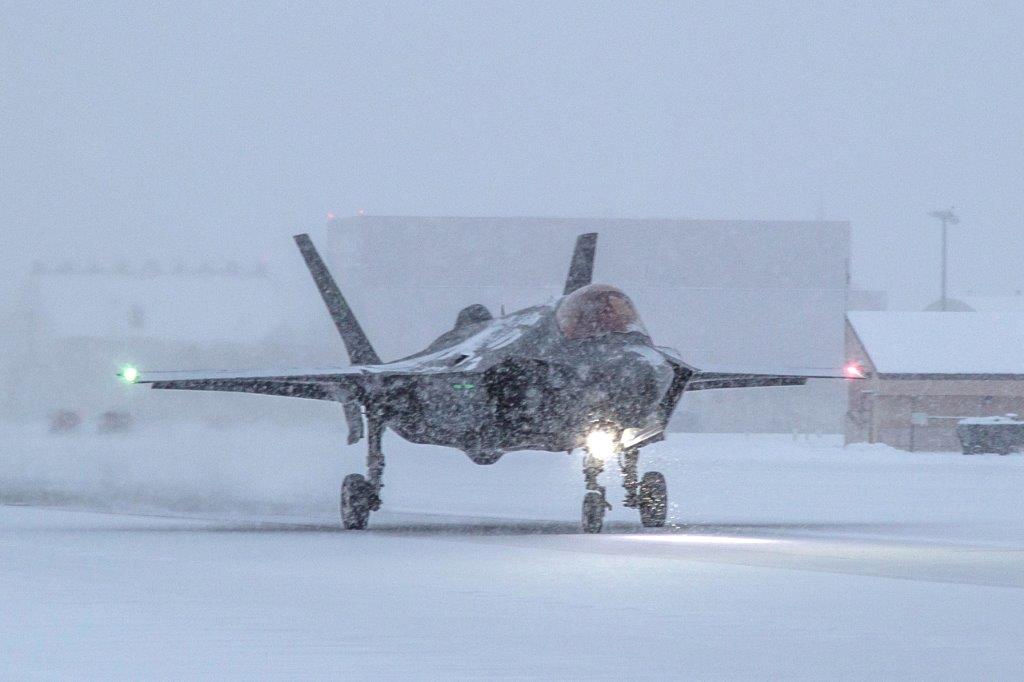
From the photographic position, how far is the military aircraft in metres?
17.2

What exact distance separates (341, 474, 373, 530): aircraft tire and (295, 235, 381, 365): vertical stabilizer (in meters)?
3.88

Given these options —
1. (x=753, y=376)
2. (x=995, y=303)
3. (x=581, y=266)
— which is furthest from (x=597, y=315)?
(x=995, y=303)

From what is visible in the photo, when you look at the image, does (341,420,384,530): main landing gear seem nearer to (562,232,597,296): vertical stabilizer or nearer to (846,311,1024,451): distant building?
(562,232,597,296): vertical stabilizer

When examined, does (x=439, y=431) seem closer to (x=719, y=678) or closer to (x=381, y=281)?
(x=719, y=678)

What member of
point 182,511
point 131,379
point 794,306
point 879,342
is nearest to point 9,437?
point 182,511

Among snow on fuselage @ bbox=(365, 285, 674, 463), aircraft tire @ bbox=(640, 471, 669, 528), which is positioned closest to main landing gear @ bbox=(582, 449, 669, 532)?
aircraft tire @ bbox=(640, 471, 669, 528)

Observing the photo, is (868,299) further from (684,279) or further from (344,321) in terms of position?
(344,321)

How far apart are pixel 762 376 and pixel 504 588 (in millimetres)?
10076

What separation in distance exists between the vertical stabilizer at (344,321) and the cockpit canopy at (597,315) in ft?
18.7

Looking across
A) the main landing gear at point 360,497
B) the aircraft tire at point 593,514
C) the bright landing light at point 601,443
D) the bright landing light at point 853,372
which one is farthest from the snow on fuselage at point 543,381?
the bright landing light at point 853,372

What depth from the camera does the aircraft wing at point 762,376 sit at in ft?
66.3

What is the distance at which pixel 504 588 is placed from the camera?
36.4 feet

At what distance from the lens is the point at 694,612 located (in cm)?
973

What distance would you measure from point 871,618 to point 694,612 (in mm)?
1052
